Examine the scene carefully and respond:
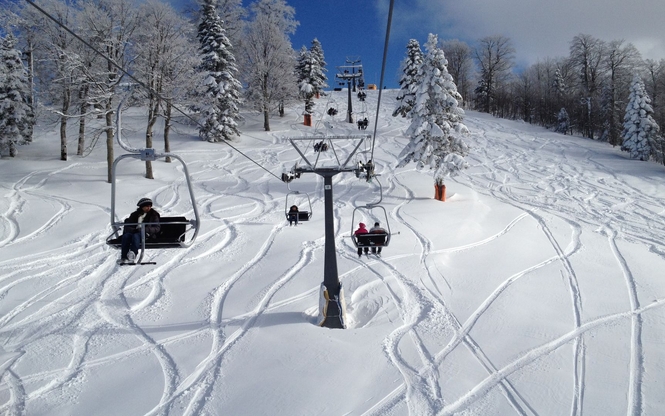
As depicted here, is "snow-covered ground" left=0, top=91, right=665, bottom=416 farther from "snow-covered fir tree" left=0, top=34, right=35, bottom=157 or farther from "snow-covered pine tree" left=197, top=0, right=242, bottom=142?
"snow-covered pine tree" left=197, top=0, right=242, bottom=142

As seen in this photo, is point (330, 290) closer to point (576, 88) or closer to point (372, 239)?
point (372, 239)

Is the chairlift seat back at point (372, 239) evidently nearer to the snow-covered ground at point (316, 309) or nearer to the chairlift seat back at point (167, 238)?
the snow-covered ground at point (316, 309)

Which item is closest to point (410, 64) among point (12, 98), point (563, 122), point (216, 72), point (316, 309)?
point (216, 72)

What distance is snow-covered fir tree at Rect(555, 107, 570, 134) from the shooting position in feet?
167

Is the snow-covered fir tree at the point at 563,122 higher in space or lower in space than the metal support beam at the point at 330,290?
higher

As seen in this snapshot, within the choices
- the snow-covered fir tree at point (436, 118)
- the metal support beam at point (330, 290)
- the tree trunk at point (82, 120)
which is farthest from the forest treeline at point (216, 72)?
the snow-covered fir tree at point (436, 118)

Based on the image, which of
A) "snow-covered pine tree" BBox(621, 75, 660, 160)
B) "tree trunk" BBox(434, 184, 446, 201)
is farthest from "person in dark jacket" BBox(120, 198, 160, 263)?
"snow-covered pine tree" BBox(621, 75, 660, 160)

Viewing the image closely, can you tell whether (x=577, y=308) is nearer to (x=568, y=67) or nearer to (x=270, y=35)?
(x=270, y=35)

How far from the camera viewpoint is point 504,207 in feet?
69.2

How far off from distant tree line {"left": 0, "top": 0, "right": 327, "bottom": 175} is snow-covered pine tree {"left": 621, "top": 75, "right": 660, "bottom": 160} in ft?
93.5

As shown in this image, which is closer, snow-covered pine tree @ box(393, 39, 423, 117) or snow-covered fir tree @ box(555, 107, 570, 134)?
snow-covered pine tree @ box(393, 39, 423, 117)

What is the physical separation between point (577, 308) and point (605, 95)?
45662 mm

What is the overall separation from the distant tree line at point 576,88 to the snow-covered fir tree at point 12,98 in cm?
3029

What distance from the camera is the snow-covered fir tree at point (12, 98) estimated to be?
24625 millimetres
